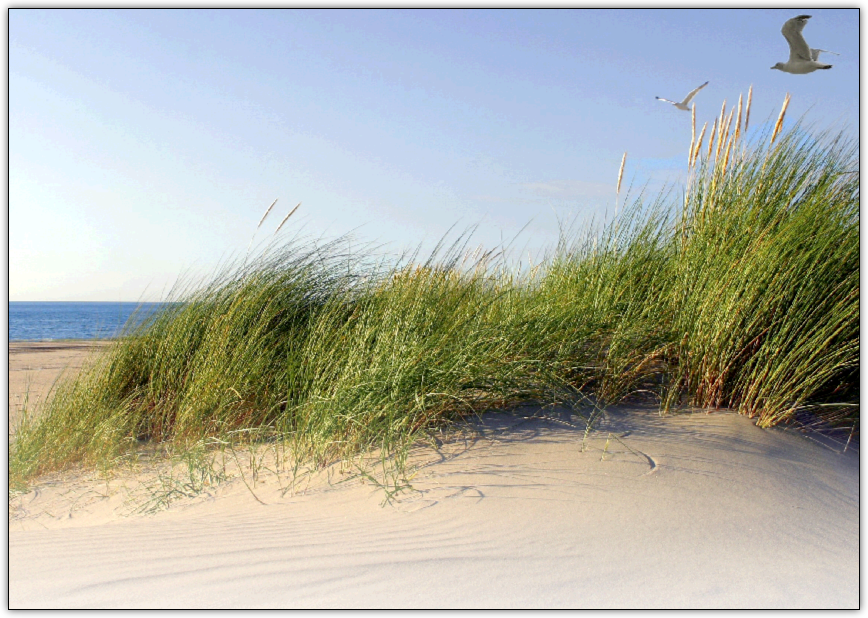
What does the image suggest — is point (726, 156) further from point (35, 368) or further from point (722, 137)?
point (35, 368)

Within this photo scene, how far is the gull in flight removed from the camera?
436 centimetres

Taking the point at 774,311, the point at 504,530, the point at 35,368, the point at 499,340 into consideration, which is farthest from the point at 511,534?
the point at 35,368

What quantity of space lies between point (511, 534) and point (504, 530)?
0.04 metres

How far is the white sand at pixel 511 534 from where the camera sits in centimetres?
195

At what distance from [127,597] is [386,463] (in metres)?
1.27

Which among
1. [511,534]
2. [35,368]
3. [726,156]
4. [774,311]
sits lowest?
[35,368]

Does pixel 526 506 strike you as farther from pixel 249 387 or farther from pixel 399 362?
pixel 249 387

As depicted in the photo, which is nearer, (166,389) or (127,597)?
(127,597)

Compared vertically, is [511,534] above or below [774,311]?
below

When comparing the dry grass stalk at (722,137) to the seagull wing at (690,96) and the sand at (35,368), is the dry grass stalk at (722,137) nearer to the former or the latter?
the seagull wing at (690,96)

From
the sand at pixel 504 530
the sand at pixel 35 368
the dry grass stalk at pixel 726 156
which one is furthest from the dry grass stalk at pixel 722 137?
the sand at pixel 35 368

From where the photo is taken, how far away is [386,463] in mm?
2967

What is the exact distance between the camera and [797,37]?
14.4ft

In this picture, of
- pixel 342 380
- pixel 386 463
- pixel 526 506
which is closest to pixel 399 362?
pixel 342 380
